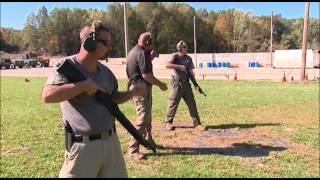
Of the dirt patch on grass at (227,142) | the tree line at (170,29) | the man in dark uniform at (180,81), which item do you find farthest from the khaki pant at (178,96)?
the tree line at (170,29)

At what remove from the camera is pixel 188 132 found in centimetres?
952

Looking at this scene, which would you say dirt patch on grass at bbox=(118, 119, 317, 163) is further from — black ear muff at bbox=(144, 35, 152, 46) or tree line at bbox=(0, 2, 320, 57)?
tree line at bbox=(0, 2, 320, 57)

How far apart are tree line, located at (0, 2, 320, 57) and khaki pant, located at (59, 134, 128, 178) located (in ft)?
288

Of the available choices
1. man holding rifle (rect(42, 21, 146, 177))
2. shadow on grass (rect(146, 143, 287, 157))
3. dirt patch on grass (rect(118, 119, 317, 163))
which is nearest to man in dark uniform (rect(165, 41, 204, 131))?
dirt patch on grass (rect(118, 119, 317, 163))

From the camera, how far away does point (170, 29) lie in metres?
98.9

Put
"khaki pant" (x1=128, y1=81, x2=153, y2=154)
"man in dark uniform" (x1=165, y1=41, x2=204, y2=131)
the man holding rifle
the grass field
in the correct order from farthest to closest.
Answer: "man in dark uniform" (x1=165, y1=41, x2=204, y2=131) → "khaki pant" (x1=128, y1=81, x2=153, y2=154) → the grass field → the man holding rifle

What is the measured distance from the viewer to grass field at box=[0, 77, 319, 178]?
654cm

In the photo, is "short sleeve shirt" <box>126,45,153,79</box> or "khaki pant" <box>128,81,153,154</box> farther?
"khaki pant" <box>128,81,153,154</box>

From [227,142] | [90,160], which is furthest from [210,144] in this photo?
[90,160]

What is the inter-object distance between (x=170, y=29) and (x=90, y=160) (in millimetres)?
96150

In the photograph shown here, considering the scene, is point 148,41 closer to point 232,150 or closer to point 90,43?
point 232,150

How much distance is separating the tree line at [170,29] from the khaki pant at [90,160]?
87934mm

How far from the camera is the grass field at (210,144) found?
21.4ft

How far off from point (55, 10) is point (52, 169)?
99103 millimetres
